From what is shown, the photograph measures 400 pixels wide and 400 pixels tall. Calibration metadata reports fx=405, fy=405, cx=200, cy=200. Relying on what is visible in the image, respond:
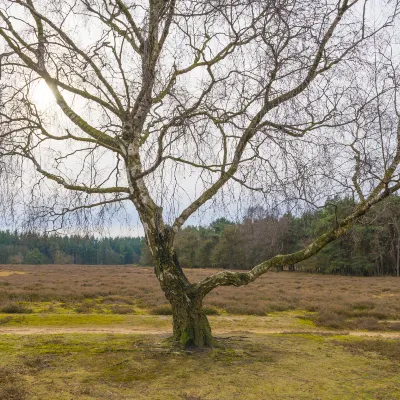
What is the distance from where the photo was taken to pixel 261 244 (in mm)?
5738

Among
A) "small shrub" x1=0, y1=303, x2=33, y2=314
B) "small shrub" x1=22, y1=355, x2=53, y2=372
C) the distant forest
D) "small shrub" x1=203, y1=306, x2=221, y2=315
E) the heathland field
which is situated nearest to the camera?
the distant forest

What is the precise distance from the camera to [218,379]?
584 centimetres

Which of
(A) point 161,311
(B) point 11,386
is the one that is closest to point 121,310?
(A) point 161,311

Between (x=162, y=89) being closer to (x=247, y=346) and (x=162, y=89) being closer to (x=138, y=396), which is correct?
(x=138, y=396)

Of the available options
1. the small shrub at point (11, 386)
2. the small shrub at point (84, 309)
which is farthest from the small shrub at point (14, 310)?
the small shrub at point (11, 386)

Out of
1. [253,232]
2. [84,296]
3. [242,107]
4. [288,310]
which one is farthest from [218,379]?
[84,296]

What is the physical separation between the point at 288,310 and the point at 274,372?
1227cm

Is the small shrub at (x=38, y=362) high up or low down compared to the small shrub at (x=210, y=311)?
up

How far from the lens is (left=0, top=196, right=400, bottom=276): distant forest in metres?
5.12

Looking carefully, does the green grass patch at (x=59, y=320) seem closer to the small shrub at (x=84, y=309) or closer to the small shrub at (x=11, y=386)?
the small shrub at (x=84, y=309)

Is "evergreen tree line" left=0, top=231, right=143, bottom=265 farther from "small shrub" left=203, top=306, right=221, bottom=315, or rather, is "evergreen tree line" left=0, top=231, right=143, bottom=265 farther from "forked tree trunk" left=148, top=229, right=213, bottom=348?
"small shrub" left=203, top=306, right=221, bottom=315

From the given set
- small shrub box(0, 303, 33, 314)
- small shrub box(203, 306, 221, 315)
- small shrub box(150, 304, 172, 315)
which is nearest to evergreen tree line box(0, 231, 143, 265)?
small shrub box(0, 303, 33, 314)

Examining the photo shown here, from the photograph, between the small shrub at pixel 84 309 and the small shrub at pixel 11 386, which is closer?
the small shrub at pixel 11 386

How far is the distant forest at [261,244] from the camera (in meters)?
5.12
